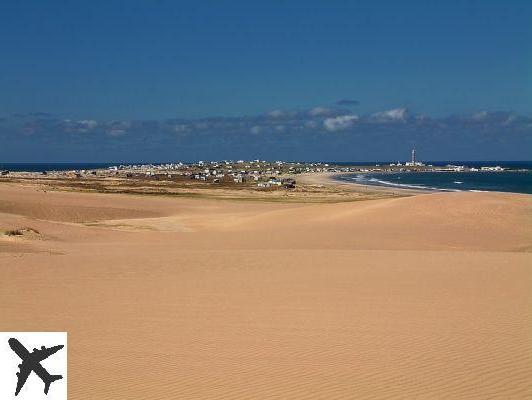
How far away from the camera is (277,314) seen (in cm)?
1118

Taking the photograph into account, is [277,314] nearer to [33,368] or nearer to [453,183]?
[33,368]

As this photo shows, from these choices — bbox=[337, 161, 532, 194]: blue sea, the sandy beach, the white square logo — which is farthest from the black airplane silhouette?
→ bbox=[337, 161, 532, 194]: blue sea

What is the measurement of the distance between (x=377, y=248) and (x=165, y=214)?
2241cm

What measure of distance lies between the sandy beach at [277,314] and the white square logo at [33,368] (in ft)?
0.70

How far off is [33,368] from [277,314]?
4.48m

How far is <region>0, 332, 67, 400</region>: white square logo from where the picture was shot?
24.5 feet

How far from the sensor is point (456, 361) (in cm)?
845

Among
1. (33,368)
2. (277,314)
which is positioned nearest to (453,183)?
(277,314)

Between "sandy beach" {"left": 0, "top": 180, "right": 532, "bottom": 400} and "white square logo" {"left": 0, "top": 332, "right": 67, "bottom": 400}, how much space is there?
0.21m

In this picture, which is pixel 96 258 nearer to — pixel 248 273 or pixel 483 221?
pixel 248 273

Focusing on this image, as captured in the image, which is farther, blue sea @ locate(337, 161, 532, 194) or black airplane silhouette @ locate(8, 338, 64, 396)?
blue sea @ locate(337, 161, 532, 194)

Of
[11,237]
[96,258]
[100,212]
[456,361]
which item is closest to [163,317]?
[456,361]

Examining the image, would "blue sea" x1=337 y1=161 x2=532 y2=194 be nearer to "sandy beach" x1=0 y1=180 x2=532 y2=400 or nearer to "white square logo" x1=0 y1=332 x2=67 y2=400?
"sandy beach" x1=0 y1=180 x2=532 y2=400

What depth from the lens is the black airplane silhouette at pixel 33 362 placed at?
7645 mm
